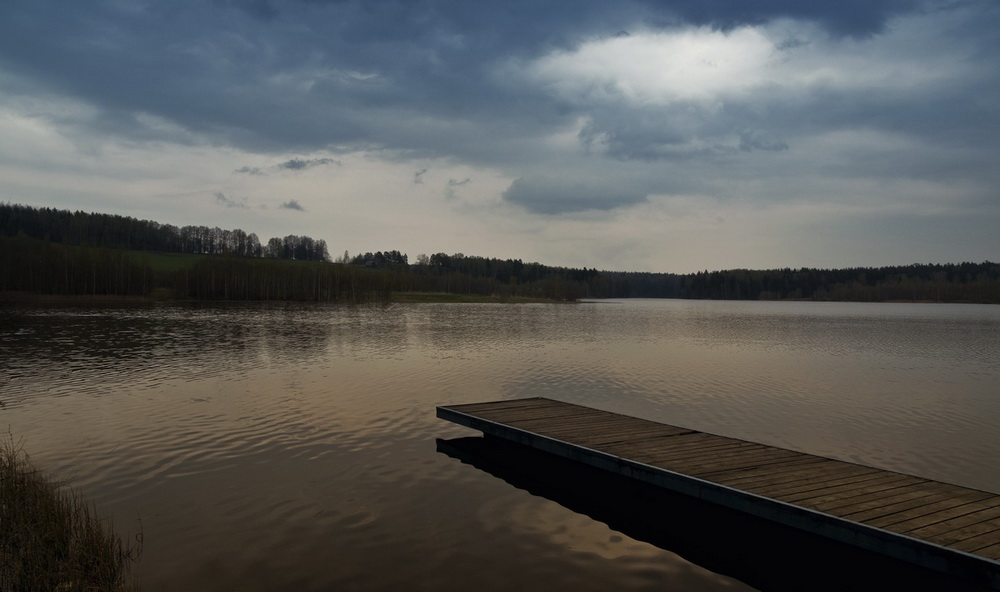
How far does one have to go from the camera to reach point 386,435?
15781mm

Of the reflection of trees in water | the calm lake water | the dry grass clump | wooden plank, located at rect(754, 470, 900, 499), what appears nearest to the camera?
the dry grass clump

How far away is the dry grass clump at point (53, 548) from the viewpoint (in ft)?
23.9

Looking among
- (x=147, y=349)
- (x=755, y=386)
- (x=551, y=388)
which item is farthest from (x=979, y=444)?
(x=147, y=349)

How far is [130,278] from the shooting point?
116938mm

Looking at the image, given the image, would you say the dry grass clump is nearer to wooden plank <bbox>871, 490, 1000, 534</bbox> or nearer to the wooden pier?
the wooden pier

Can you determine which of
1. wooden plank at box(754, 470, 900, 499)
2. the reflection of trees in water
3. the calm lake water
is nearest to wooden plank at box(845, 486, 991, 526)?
wooden plank at box(754, 470, 900, 499)

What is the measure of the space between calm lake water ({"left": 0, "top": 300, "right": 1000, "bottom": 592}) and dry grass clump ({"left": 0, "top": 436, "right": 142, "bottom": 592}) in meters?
0.46

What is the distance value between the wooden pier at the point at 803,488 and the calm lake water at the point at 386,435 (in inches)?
55.7

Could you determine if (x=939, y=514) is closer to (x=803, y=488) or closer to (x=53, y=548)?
(x=803, y=488)

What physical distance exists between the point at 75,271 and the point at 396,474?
411ft

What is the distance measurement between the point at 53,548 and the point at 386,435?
27.1 feet

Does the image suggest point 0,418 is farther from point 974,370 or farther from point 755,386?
point 974,370

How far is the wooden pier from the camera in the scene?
25.2 feet

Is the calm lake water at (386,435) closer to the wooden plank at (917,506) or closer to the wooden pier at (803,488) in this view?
the wooden pier at (803,488)
